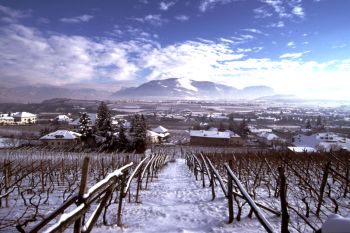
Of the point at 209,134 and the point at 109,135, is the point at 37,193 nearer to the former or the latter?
the point at 109,135

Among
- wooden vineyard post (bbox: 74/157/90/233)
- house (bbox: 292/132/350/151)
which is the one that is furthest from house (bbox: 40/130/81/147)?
wooden vineyard post (bbox: 74/157/90/233)

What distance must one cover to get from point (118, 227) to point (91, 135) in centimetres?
4298

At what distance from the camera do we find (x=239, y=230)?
16.7 ft

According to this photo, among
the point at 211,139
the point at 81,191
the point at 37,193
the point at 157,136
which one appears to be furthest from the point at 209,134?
the point at 81,191

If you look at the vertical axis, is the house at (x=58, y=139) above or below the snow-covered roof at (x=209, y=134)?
above

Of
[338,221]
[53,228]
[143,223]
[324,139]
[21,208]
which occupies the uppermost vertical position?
[338,221]

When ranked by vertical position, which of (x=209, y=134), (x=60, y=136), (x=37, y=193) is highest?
(x=37, y=193)

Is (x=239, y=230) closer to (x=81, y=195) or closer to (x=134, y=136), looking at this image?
(x=81, y=195)


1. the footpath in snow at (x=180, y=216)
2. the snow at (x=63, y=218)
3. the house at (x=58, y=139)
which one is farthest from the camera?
the house at (x=58, y=139)

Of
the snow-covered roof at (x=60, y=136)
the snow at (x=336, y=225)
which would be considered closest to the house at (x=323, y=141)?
the snow-covered roof at (x=60, y=136)

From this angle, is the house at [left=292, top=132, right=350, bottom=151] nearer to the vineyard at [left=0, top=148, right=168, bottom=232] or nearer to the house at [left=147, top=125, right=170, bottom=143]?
the house at [left=147, top=125, right=170, bottom=143]

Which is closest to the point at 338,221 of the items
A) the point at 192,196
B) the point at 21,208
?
the point at 192,196

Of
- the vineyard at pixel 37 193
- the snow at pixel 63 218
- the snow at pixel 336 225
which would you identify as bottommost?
→ the vineyard at pixel 37 193

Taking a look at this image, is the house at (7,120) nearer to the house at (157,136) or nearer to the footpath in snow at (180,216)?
the house at (157,136)
